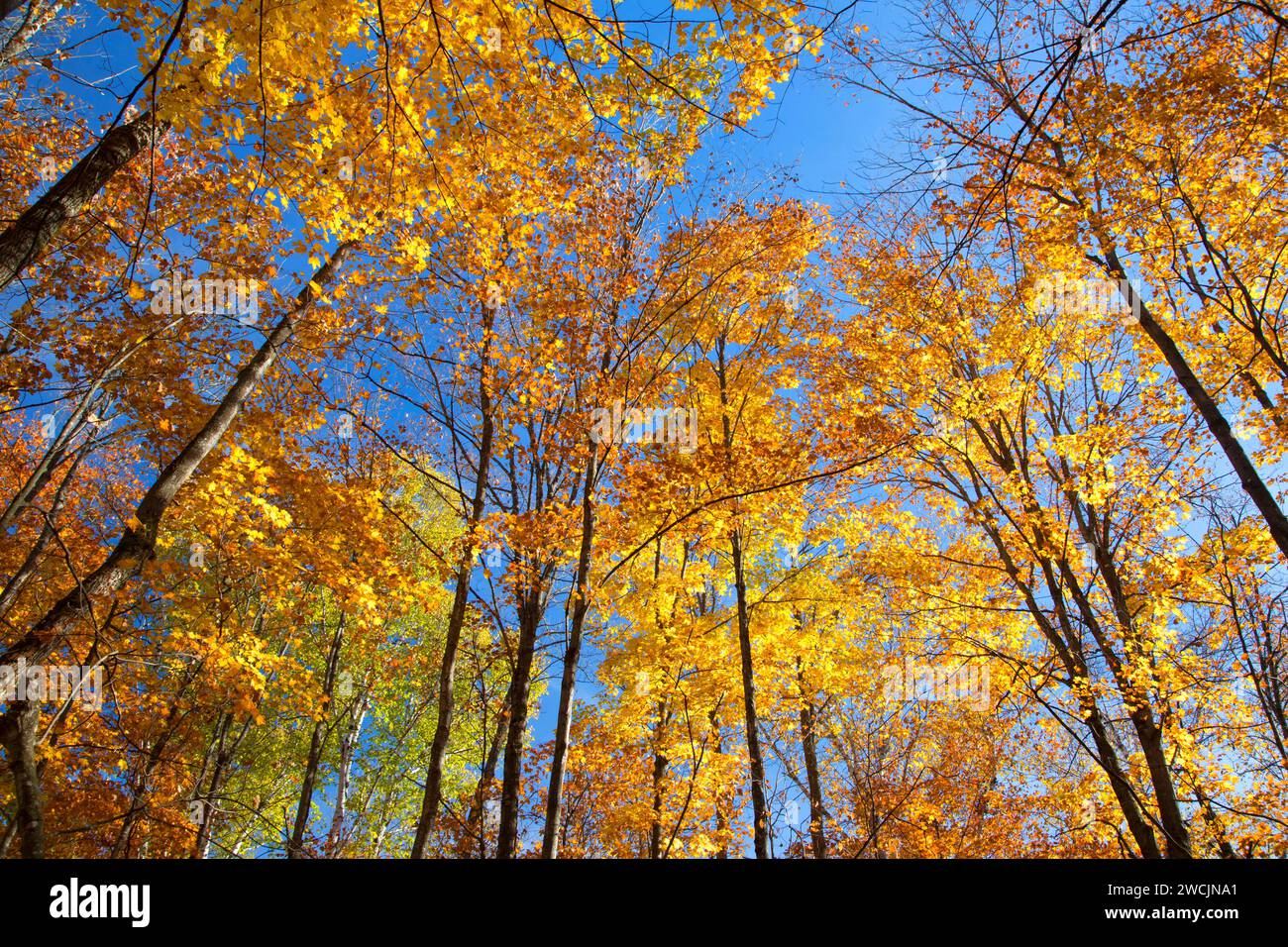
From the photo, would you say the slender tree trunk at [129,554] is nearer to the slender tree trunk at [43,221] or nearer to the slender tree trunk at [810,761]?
the slender tree trunk at [43,221]

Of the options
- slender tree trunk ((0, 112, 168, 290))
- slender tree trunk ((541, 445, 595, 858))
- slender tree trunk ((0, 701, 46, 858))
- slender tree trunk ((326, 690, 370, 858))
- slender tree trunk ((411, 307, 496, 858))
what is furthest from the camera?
slender tree trunk ((326, 690, 370, 858))

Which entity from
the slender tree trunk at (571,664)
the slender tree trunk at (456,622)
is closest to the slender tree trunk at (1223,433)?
the slender tree trunk at (571,664)

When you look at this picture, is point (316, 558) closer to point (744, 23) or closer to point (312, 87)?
point (312, 87)

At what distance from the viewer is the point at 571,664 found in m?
5.57

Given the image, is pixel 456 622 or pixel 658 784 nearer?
pixel 456 622

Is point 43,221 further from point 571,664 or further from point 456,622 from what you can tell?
point 571,664

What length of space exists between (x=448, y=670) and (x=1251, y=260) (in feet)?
34.6

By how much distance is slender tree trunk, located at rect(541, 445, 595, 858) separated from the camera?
510cm

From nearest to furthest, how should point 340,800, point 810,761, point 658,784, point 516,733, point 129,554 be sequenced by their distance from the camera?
1. point 516,733
2. point 129,554
3. point 658,784
4. point 340,800
5. point 810,761

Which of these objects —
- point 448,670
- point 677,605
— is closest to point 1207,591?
point 677,605

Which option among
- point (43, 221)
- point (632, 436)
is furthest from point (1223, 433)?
point (43, 221)

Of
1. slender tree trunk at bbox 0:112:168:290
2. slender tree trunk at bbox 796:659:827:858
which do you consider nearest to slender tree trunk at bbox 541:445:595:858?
slender tree trunk at bbox 0:112:168:290

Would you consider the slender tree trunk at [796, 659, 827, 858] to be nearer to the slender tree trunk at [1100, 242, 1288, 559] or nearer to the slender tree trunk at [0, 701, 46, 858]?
the slender tree trunk at [1100, 242, 1288, 559]
